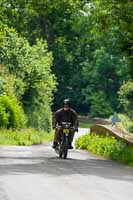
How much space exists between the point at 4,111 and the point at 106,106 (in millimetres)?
44633

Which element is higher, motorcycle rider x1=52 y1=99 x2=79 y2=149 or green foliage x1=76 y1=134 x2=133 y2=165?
motorcycle rider x1=52 y1=99 x2=79 y2=149

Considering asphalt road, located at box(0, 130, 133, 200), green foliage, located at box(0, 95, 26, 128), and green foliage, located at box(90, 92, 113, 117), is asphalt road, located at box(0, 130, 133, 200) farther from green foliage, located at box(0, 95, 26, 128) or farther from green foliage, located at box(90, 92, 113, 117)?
green foliage, located at box(90, 92, 113, 117)

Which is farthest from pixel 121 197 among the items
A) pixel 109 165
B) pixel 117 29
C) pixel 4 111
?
pixel 4 111

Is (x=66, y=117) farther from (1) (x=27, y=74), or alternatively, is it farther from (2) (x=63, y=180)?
(1) (x=27, y=74)

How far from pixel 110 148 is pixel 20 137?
14.3 metres

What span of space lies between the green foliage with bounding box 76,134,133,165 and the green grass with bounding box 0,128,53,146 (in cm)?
570

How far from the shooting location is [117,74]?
82.6 m

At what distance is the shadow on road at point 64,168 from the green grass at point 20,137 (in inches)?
574

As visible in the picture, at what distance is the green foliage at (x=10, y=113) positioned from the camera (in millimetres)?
38125

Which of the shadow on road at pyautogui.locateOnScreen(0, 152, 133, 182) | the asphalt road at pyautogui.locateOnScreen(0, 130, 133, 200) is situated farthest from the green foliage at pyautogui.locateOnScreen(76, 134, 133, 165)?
the asphalt road at pyautogui.locateOnScreen(0, 130, 133, 200)

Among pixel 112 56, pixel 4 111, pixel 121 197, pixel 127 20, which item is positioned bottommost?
pixel 121 197

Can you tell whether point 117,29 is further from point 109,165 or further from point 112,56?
point 112,56

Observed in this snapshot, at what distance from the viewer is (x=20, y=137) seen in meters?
38.0

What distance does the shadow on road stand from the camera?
15677 millimetres
